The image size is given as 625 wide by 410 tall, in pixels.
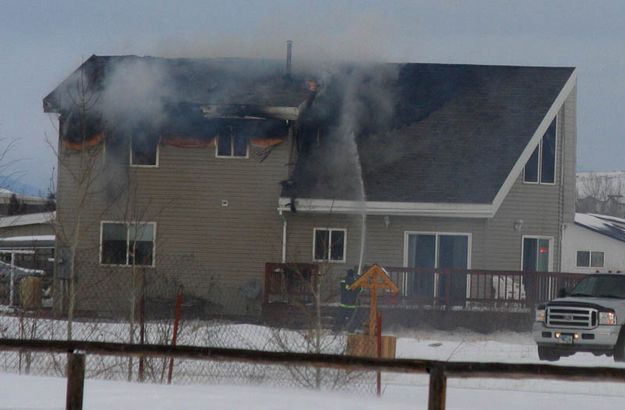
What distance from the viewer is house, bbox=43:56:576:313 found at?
3022 cm

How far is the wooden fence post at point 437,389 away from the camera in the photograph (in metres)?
10.1

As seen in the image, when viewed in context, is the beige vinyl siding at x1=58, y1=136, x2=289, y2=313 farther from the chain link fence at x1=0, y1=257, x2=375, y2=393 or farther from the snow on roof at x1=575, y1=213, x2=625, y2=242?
the snow on roof at x1=575, y1=213, x2=625, y2=242

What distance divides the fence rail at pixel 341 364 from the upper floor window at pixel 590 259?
148ft

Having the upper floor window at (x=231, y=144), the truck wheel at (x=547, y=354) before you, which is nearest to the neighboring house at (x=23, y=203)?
the upper floor window at (x=231, y=144)

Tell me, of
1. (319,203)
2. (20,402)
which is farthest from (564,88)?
(20,402)

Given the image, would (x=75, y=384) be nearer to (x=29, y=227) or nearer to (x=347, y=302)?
(x=347, y=302)

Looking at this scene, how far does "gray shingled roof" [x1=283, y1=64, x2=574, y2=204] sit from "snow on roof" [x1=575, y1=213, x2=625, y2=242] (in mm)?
22902

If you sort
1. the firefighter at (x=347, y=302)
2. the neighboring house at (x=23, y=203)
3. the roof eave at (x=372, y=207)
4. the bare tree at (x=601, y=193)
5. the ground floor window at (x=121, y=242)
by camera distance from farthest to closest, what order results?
1. the bare tree at (x=601, y=193)
2. the neighboring house at (x=23, y=203)
3. the ground floor window at (x=121, y=242)
4. the roof eave at (x=372, y=207)
5. the firefighter at (x=347, y=302)

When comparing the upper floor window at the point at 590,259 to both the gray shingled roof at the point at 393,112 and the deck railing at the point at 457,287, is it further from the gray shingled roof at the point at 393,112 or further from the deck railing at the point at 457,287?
the deck railing at the point at 457,287

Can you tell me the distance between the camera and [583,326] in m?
20.7

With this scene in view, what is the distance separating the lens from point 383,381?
691 inches

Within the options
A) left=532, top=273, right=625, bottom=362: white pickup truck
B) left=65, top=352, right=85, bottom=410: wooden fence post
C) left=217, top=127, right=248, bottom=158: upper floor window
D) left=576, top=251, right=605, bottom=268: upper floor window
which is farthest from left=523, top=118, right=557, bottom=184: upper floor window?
left=576, top=251, right=605, bottom=268: upper floor window

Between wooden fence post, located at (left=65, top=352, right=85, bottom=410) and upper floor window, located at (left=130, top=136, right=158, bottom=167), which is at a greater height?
upper floor window, located at (left=130, top=136, right=158, bottom=167)

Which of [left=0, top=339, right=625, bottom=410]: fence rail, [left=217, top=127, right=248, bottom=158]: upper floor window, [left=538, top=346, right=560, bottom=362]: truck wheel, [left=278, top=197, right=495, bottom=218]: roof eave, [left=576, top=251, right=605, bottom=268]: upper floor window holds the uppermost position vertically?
[left=217, top=127, right=248, bottom=158]: upper floor window
